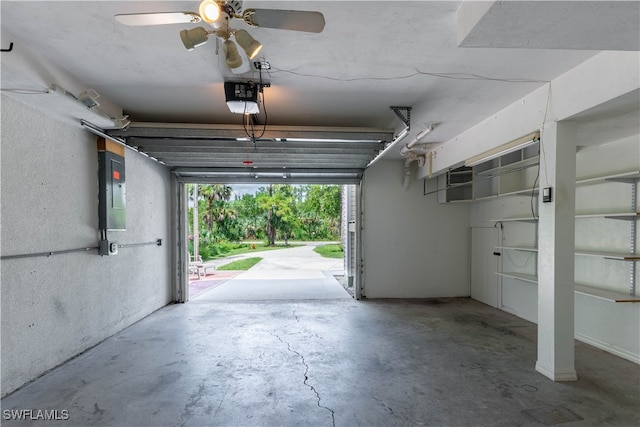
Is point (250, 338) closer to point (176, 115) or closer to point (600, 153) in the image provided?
point (176, 115)

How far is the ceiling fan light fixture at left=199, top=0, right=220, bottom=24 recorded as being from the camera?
164 cm

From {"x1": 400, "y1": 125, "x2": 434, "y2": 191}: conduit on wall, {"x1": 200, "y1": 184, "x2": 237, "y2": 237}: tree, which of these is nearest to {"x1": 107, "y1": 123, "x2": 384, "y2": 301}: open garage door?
{"x1": 400, "y1": 125, "x2": 434, "y2": 191}: conduit on wall

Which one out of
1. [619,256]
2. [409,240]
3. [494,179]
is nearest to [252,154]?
[409,240]

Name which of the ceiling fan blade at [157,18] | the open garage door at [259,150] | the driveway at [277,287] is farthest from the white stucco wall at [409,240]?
the ceiling fan blade at [157,18]

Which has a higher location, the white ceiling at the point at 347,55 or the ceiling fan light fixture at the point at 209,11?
the white ceiling at the point at 347,55

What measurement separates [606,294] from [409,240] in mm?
3301

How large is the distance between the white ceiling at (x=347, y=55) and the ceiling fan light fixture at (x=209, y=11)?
15.7 inches

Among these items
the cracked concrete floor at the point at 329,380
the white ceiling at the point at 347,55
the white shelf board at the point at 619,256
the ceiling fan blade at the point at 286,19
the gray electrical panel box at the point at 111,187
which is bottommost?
the cracked concrete floor at the point at 329,380

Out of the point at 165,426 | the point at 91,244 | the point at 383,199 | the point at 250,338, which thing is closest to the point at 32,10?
the point at 91,244

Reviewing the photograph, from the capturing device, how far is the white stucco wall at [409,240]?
6367mm

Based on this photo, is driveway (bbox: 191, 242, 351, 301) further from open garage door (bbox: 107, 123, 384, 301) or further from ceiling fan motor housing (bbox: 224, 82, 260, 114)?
ceiling fan motor housing (bbox: 224, 82, 260, 114)

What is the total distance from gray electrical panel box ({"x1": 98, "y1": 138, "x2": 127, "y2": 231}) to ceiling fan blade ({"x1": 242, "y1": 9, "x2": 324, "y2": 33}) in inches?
124

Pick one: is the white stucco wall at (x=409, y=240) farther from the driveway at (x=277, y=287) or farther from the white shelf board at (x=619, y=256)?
the white shelf board at (x=619, y=256)

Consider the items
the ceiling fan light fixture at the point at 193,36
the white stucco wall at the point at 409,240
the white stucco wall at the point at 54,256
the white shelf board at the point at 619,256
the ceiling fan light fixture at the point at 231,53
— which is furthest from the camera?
the white stucco wall at the point at 409,240
